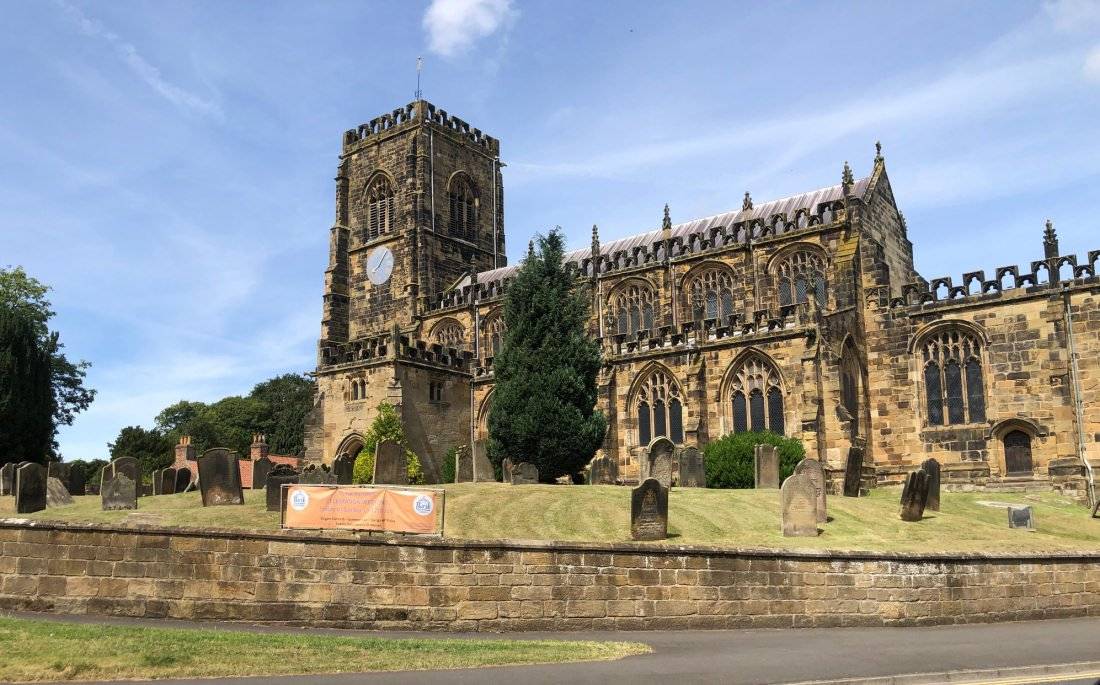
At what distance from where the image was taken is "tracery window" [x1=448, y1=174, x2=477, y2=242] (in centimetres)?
5334

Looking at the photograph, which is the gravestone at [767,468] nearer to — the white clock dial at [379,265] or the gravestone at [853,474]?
the gravestone at [853,474]

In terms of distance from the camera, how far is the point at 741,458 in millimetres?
30781

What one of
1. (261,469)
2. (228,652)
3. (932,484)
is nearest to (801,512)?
(932,484)

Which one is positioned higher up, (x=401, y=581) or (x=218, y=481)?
(x=218, y=481)

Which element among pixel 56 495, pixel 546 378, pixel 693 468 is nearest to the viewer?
pixel 56 495

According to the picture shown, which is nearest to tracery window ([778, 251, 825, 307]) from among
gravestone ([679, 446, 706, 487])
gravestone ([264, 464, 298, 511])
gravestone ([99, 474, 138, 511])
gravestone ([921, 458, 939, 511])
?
gravestone ([679, 446, 706, 487])

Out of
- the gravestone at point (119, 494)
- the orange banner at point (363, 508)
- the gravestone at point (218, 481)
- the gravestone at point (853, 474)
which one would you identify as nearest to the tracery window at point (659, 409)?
the gravestone at point (853, 474)

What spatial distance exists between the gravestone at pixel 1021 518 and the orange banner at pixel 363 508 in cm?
1438

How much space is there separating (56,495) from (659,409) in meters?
20.9

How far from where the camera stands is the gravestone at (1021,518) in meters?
21.7

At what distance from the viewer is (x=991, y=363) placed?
3369 centimetres

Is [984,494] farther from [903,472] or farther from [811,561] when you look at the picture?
[811,561]

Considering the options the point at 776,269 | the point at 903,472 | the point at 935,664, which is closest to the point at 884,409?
the point at 903,472

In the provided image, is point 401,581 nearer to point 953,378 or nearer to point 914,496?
point 914,496
